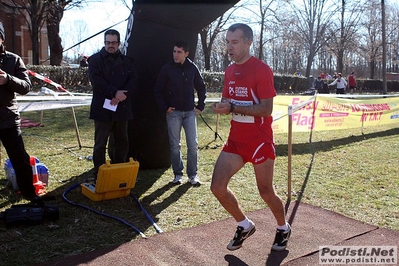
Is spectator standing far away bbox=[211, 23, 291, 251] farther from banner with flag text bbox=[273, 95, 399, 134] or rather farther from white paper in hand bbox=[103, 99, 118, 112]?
banner with flag text bbox=[273, 95, 399, 134]

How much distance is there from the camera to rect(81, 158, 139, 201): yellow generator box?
518 centimetres

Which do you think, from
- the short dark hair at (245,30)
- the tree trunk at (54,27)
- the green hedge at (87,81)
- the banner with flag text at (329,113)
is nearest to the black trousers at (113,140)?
the short dark hair at (245,30)

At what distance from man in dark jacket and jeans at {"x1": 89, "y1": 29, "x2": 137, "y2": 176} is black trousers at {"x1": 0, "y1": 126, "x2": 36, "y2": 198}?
107 centimetres

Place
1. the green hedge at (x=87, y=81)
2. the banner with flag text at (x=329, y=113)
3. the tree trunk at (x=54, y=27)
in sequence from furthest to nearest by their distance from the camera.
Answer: the tree trunk at (x=54, y=27) → the green hedge at (x=87, y=81) → the banner with flag text at (x=329, y=113)

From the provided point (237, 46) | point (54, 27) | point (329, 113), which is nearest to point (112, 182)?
point (237, 46)

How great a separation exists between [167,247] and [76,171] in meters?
3.36

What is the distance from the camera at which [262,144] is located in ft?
12.3

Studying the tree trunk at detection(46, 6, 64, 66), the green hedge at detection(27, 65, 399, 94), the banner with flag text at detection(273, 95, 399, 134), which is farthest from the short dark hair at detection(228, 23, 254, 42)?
the tree trunk at detection(46, 6, 64, 66)

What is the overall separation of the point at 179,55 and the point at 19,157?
2.62 metres

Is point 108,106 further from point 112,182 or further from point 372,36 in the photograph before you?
point 372,36

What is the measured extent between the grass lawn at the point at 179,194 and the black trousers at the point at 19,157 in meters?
0.45

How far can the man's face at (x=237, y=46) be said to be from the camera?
12.2ft

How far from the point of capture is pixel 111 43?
5523 mm

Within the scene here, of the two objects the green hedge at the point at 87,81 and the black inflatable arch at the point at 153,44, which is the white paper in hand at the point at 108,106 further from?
the green hedge at the point at 87,81
